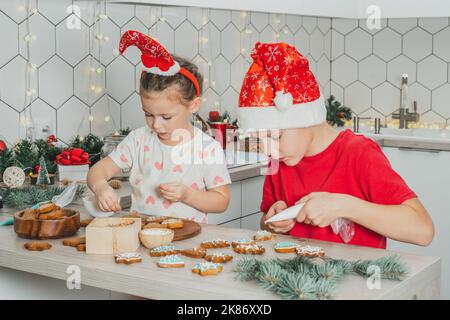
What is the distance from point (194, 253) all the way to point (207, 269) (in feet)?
0.42

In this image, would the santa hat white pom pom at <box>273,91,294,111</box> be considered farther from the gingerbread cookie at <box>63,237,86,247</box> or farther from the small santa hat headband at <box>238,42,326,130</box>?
the gingerbread cookie at <box>63,237,86,247</box>

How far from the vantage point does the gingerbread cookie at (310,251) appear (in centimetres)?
128

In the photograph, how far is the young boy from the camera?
56.1 inches

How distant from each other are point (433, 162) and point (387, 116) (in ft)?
2.17

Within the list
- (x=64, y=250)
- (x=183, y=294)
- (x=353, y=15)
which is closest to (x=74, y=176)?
(x=64, y=250)

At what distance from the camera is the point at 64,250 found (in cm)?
137

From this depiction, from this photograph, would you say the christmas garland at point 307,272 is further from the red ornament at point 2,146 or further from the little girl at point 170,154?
the red ornament at point 2,146

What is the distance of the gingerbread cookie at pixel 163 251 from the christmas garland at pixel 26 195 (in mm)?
614

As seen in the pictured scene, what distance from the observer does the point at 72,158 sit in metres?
2.22

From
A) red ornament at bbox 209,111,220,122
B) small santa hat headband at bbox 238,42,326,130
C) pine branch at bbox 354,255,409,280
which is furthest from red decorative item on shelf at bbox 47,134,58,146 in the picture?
pine branch at bbox 354,255,409,280

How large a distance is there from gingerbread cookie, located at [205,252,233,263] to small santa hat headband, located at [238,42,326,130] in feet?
1.11

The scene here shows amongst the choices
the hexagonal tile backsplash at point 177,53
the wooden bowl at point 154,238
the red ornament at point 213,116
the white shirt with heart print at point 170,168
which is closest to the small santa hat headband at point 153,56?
the white shirt with heart print at point 170,168

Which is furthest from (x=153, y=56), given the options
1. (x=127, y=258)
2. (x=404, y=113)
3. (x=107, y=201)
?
(x=404, y=113)
